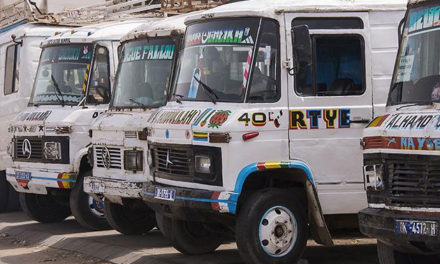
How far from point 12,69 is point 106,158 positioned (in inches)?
192

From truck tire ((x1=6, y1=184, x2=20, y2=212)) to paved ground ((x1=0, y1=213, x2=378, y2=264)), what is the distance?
2.30 m

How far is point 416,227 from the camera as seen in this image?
7.54 meters

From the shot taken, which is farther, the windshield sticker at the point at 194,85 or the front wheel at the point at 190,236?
the front wheel at the point at 190,236

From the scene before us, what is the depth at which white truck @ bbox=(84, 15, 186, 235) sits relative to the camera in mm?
11641

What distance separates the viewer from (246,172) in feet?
31.0

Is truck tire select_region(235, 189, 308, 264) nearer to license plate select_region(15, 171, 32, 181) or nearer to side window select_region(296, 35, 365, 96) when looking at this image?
side window select_region(296, 35, 365, 96)

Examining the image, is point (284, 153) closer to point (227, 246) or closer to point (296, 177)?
point (296, 177)

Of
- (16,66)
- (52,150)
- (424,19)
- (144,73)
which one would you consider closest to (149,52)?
(144,73)

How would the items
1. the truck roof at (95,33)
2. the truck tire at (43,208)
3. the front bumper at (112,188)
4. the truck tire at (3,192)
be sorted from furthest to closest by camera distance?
the truck tire at (3,192) → the truck tire at (43,208) → the truck roof at (95,33) → the front bumper at (112,188)

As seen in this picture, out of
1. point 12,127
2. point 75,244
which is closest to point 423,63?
point 75,244

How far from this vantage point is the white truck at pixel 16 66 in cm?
1591

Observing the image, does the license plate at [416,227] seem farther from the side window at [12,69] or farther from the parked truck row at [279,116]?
the side window at [12,69]

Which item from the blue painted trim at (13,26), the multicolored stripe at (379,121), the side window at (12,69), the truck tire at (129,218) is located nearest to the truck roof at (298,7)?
the multicolored stripe at (379,121)

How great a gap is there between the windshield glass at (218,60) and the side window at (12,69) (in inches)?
254
